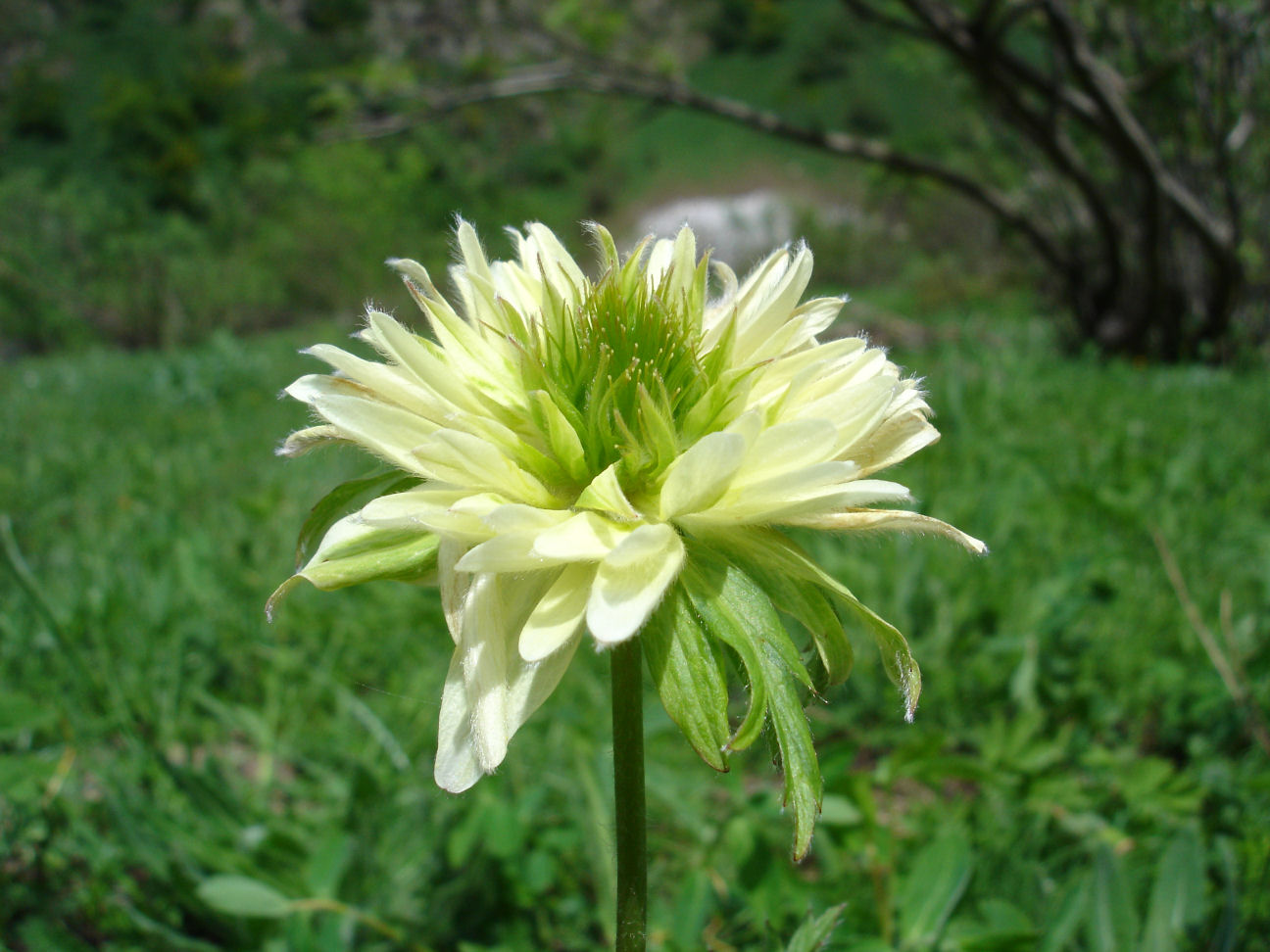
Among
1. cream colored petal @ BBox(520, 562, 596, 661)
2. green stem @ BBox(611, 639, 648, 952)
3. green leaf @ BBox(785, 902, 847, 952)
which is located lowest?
green leaf @ BBox(785, 902, 847, 952)

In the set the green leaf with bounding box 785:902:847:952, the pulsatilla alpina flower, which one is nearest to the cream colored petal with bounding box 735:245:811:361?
the pulsatilla alpina flower

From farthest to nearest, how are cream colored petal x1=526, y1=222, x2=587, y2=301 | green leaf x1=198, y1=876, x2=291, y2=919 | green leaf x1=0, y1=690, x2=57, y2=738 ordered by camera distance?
green leaf x1=0, y1=690, x2=57, y2=738, green leaf x1=198, y1=876, x2=291, y2=919, cream colored petal x1=526, y1=222, x2=587, y2=301

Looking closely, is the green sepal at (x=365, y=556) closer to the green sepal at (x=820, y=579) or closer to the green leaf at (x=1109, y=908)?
the green sepal at (x=820, y=579)

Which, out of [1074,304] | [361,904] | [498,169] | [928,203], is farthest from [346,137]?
[498,169]

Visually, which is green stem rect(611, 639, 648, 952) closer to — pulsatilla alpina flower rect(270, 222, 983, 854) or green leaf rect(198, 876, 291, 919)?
Result: pulsatilla alpina flower rect(270, 222, 983, 854)

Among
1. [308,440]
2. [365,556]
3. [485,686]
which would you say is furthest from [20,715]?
→ [485,686]

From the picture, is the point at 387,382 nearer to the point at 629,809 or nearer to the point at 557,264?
the point at 557,264

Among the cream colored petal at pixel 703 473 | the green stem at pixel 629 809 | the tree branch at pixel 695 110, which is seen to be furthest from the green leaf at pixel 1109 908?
the tree branch at pixel 695 110
